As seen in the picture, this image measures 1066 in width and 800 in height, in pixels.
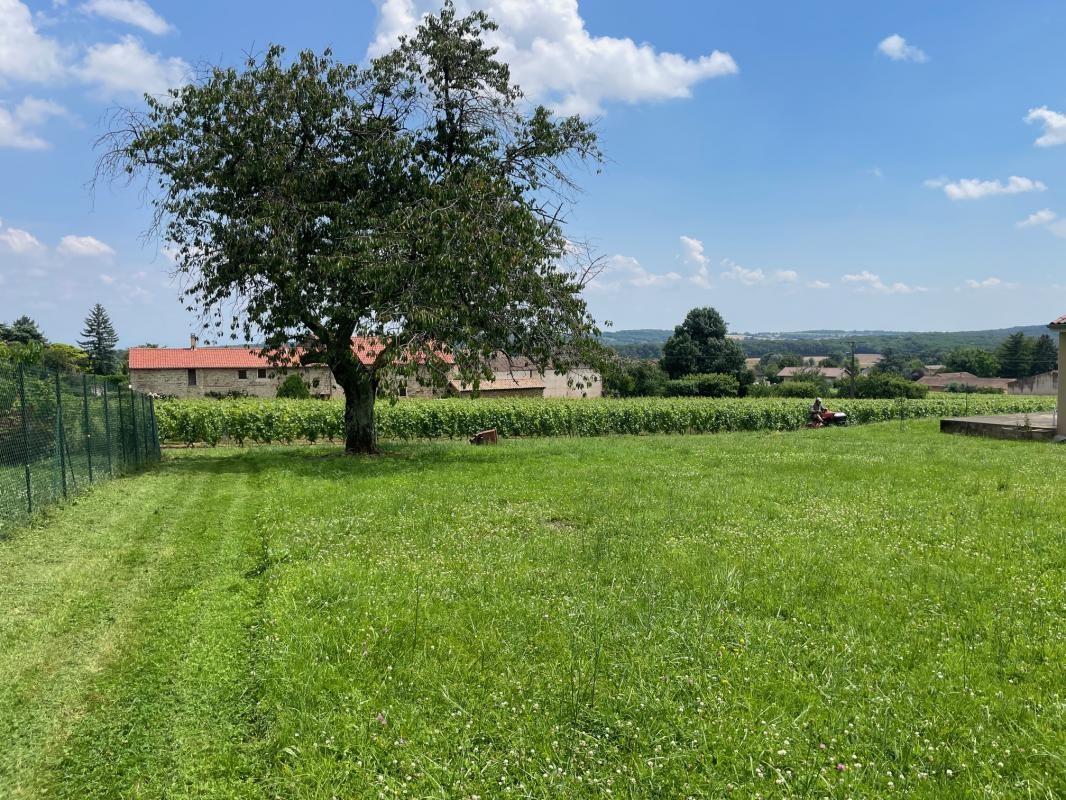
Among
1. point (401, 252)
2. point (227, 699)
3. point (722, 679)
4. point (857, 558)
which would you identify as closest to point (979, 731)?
point (722, 679)

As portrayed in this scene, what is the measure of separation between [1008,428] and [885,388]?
174ft

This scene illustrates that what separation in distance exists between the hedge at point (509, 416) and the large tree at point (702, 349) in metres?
33.1

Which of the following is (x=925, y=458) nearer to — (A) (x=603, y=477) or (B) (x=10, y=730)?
(A) (x=603, y=477)

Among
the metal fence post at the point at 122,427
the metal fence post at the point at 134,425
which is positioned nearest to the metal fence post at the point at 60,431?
the metal fence post at the point at 122,427

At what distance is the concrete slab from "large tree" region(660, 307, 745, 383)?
185ft

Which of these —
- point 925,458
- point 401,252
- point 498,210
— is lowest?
point 925,458

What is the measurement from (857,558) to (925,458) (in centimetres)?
904

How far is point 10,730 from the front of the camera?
3664 millimetres

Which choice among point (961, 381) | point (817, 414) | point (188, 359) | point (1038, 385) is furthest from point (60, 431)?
point (961, 381)

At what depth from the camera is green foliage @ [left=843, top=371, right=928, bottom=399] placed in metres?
67.1

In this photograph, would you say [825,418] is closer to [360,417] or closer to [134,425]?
[360,417]

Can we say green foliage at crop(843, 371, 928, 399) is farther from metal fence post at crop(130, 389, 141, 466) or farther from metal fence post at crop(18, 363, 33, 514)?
metal fence post at crop(18, 363, 33, 514)

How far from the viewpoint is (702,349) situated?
3179 inches

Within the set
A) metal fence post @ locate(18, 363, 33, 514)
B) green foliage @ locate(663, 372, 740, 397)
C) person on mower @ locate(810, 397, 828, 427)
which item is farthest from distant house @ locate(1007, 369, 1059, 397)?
metal fence post @ locate(18, 363, 33, 514)
